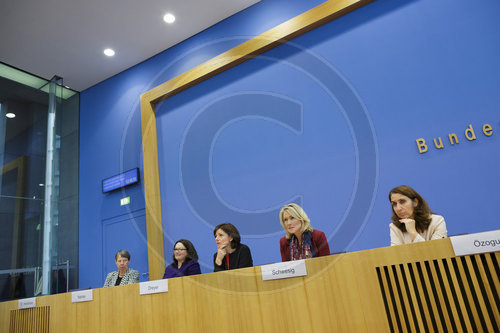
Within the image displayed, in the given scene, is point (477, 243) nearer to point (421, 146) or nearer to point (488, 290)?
point (488, 290)

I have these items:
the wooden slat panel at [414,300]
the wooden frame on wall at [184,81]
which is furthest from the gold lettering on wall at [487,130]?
the wooden slat panel at [414,300]

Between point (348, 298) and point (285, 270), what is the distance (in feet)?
0.83

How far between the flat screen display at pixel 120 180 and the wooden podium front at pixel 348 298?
258 cm

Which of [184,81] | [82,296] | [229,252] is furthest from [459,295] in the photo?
[184,81]

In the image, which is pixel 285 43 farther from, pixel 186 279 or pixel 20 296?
pixel 20 296

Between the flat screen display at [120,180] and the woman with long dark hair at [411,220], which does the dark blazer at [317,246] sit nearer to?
the woman with long dark hair at [411,220]

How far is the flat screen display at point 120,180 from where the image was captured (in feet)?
13.2

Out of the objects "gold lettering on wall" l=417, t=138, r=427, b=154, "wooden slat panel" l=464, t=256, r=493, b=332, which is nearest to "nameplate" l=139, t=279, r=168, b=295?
"wooden slat panel" l=464, t=256, r=493, b=332

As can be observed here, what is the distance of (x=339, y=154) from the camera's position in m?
2.93

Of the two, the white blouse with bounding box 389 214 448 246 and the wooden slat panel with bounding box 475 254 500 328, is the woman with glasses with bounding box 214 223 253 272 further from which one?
the wooden slat panel with bounding box 475 254 500 328

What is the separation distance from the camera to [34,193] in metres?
3.98

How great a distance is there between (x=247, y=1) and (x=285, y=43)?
0.77 m

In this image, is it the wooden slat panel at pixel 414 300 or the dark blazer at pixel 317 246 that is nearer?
the wooden slat panel at pixel 414 300

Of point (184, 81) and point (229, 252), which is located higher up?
point (184, 81)
